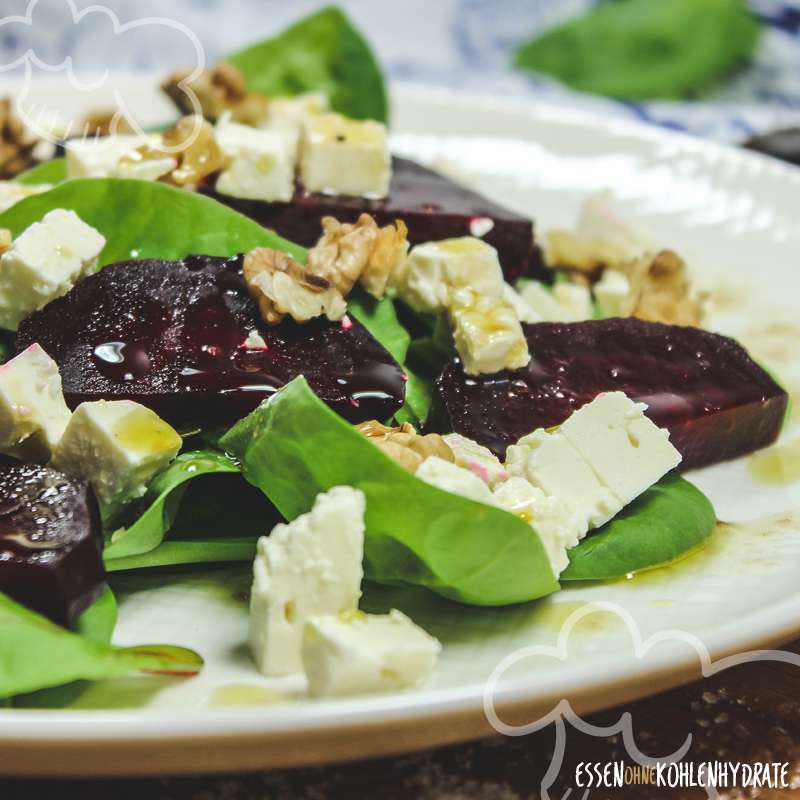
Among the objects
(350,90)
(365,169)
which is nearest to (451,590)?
(365,169)

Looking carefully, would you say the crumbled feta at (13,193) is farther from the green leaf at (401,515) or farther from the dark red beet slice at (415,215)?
the green leaf at (401,515)

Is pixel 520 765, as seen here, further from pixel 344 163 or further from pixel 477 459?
pixel 344 163

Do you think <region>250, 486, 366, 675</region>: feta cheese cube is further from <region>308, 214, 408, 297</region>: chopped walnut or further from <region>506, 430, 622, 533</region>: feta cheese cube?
<region>308, 214, 408, 297</region>: chopped walnut

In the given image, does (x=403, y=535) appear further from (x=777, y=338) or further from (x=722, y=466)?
(x=777, y=338)

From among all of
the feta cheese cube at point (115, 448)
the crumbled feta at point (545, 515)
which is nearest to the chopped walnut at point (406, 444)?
the crumbled feta at point (545, 515)

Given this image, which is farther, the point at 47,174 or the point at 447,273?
the point at 47,174

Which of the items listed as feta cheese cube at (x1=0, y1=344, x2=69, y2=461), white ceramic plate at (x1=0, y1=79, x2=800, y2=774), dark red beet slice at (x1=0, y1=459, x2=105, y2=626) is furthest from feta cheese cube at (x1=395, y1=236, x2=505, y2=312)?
dark red beet slice at (x1=0, y1=459, x2=105, y2=626)

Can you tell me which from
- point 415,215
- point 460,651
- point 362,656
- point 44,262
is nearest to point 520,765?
point 460,651
